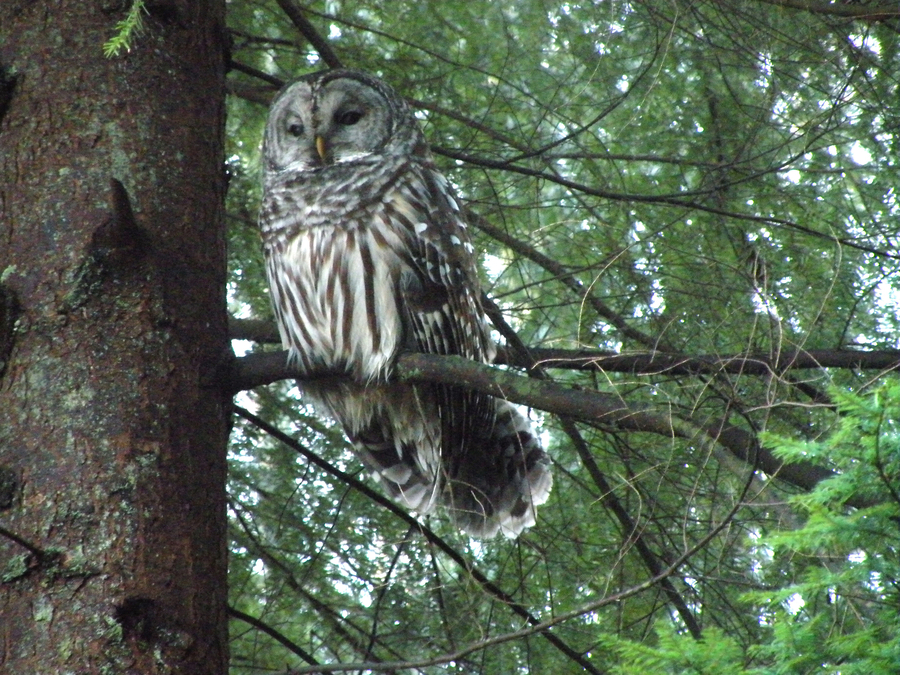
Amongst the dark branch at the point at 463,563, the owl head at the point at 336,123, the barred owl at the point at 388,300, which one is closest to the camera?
the dark branch at the point at 463,563

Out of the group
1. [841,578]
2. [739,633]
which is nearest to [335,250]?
[739,633]

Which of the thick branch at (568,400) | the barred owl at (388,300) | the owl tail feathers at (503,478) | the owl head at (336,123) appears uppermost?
the owl head at (336,123)

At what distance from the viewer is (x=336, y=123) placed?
3969 mm

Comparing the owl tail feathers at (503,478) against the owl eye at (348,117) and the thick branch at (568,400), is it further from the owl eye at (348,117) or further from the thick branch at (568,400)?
the owl eye at (348,117)

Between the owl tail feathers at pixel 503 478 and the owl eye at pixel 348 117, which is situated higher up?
the owl eye at pixel 348 117

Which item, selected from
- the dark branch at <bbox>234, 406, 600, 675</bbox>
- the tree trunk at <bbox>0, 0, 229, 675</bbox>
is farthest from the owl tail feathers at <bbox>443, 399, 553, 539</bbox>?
the tree trunk at <bbox>0, 0, 229, 675</bbox>

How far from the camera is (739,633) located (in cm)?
340

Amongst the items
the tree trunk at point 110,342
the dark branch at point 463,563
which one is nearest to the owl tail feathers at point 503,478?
the dark branch at point 463,563

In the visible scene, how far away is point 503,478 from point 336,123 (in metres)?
1.37

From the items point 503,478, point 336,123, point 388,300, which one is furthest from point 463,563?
point 336,123

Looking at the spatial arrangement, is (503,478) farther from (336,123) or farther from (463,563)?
(336,123)

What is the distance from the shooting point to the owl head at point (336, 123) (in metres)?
3.89

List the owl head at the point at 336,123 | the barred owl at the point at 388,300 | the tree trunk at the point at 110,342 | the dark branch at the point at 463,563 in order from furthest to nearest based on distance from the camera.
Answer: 1. the owl head at the point at 336,123
2. the barred owl at the point at 388,300
3. the dark branch at the point at 463,563
4. the tree trunk at the point at 110,342

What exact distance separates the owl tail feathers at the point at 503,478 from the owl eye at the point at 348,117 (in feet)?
3.68
